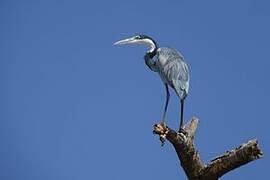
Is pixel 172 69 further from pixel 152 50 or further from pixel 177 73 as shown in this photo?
pixel 152 50

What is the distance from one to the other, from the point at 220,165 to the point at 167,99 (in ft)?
5.35

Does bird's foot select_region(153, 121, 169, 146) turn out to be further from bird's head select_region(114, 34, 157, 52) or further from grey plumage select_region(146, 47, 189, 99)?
bird's head select_region(114, 34, 157, 52)

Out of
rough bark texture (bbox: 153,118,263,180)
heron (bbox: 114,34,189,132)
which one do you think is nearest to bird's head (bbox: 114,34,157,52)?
heron (bbox: 114,34,189,132)

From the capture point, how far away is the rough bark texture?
10.9 feet

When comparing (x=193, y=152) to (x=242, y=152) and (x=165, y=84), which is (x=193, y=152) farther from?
(x=165, y=84)

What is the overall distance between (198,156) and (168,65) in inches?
50.3

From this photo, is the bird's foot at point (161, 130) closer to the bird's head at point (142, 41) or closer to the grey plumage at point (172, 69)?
the grey plumage at point (172, 69)

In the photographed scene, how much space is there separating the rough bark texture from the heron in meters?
0.47

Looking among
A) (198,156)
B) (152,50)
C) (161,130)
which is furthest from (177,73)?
(198,156)

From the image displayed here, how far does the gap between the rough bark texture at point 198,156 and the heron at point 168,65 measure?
0.47m

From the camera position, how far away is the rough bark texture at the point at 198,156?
10.9ft

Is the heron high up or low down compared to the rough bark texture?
up

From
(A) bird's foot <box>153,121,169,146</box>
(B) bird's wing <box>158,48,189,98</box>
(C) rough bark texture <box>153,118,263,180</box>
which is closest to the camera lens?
(C) rough bark texture <box>153,118,263,180</box>

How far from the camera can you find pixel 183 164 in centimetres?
381
